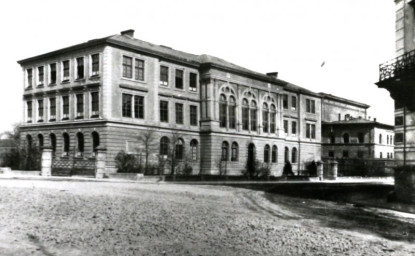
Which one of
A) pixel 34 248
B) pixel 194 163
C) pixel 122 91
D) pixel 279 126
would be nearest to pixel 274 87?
pixel 279 126

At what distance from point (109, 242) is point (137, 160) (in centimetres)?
2886

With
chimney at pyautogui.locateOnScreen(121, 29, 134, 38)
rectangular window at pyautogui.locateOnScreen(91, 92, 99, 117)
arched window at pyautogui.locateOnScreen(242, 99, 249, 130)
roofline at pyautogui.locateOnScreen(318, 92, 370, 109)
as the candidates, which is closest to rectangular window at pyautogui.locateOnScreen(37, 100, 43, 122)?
rectangular window at pyautogui.locateOnScreen(91, 92, 99, 117)

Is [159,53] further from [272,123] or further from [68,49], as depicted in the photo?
[272,123]

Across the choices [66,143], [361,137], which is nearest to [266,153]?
[361,137]

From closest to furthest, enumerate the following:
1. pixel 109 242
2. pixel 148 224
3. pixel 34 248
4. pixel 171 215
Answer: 1. pixel 34 248
2. pixel 109 242
3. pixel 148 224
4. pixel 171 215

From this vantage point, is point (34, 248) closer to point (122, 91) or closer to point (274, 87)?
point (122, 91)

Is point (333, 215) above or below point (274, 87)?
below

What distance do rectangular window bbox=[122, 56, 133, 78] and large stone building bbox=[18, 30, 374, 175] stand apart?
0.09 metres

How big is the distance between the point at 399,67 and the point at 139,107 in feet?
80.9

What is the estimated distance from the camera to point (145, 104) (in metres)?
39.1

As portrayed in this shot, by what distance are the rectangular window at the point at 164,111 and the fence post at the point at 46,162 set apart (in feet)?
44.4

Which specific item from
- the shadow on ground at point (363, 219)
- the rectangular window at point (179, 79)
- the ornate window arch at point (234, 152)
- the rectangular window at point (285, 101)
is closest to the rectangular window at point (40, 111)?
the rectangular window at point (179, 79)

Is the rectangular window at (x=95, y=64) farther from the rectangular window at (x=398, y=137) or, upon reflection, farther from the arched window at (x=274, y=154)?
the rectangular window at (x=398, y=137)

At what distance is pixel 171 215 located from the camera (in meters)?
10.8
